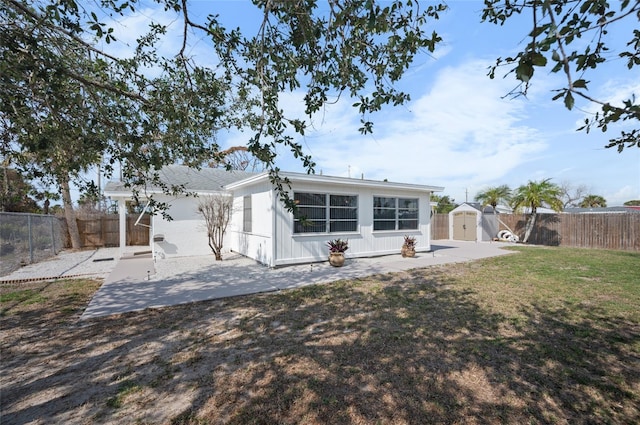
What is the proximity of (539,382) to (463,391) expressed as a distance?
2.75 ft

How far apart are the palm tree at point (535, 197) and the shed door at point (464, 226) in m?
2.63

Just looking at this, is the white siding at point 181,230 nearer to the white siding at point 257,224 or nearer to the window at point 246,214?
the white siding at point 257,224

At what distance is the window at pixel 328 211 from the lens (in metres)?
9.13

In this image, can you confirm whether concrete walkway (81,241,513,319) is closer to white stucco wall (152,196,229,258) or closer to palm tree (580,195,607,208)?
white stucco wall (152,196,229,258)

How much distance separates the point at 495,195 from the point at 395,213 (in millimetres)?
11744

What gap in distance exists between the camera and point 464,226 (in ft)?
62.6

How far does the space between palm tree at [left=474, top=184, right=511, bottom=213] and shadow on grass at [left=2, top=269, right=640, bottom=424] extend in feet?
52.8

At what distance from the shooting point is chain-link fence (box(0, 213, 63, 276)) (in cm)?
811

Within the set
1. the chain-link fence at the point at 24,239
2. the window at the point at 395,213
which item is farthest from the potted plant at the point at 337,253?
the chain-link fence at the point at 24,239

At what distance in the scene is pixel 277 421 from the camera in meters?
2.27

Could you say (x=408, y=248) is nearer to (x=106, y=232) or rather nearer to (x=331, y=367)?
(x=331, y=367)

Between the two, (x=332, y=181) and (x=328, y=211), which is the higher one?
(x=332, y=181)

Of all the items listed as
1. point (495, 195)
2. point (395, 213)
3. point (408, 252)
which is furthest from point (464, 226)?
point (408, 252)

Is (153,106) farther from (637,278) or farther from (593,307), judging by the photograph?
(637,278)
